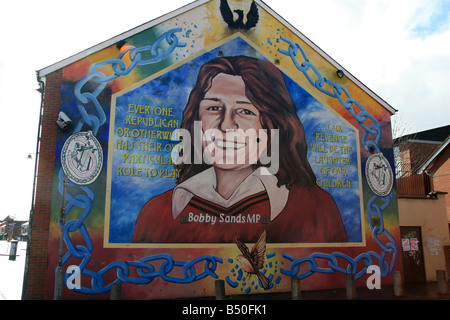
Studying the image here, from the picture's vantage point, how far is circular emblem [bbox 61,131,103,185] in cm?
1201

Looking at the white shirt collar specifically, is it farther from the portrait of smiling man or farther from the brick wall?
the brick wall

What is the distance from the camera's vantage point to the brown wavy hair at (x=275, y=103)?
568 inches

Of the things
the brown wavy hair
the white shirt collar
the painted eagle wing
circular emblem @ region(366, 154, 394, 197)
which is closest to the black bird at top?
the brown wavy hair

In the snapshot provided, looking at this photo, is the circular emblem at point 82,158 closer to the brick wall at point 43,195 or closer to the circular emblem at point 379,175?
the brick wall at point 43,195

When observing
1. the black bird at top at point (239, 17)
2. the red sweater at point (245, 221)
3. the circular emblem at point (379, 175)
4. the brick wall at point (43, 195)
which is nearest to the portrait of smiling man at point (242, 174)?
the red sweater at point (245, 221)

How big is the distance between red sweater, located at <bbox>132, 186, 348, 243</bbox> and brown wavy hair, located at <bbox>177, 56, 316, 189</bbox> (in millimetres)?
684

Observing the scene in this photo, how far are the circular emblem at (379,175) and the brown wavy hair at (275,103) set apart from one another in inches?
113

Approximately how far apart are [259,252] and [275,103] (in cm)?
547

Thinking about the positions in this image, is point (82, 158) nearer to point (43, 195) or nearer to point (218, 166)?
point (43, 195)

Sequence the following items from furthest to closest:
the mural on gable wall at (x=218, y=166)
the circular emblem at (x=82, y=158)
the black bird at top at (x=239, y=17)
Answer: the black bird at top at (x=239, y=17), the mural on gable wall at (x=218, y=166), the circular emblem at (x=82, y=158)

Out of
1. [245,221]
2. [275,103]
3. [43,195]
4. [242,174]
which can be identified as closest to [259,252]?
[245,221]

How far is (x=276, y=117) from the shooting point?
14844 millimetres
